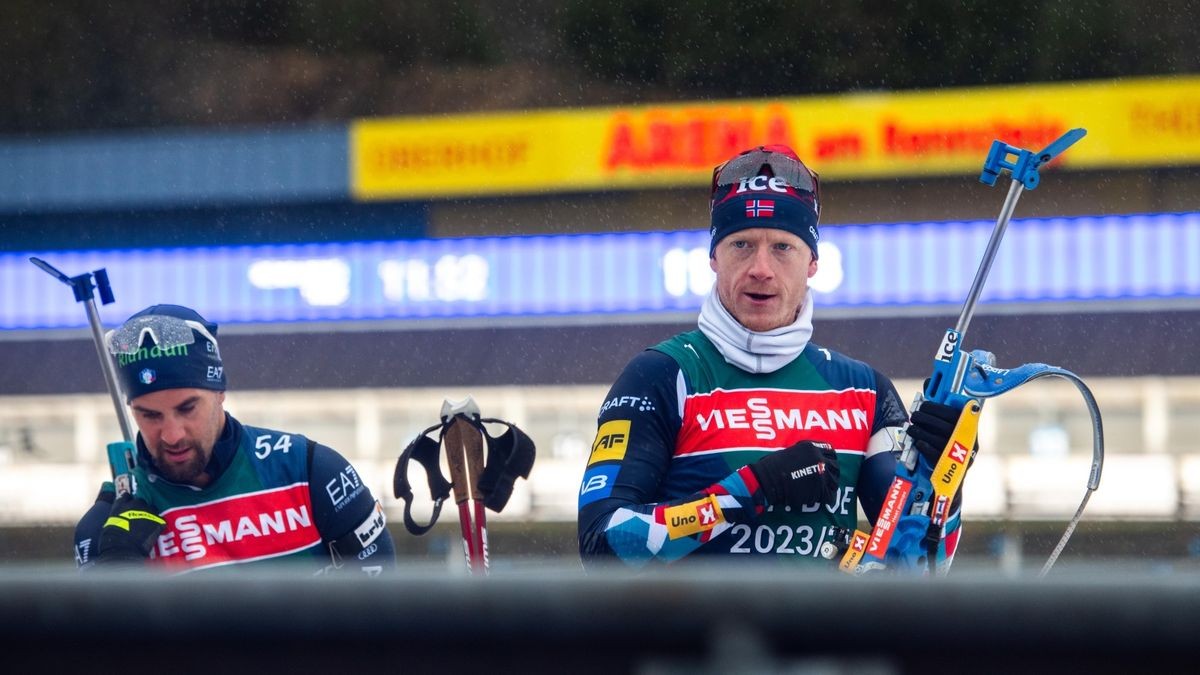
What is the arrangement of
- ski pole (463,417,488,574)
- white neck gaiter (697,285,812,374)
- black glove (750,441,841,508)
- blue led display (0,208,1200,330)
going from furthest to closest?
1. blue led display (0,208,1200,330)
2. ski pole (463,417,488,574)
3. white neck gaiter (697,285,812,374)
4. black glove (750,441,841,508)

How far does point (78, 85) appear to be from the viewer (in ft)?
177

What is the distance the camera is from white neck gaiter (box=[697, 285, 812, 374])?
3.19 metres

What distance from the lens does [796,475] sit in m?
2.92

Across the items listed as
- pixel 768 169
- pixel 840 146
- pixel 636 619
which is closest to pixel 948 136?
pixel 840 146

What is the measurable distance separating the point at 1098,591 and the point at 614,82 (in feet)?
161

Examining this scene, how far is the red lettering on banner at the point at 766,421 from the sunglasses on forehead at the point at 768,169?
19.1 inches

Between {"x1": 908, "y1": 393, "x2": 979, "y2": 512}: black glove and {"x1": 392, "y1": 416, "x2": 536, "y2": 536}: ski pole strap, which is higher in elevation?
{"x1": 908, "y1": 393, "x2": 979, "y2": 512}: black glove

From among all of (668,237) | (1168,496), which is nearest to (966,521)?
(1168,496)

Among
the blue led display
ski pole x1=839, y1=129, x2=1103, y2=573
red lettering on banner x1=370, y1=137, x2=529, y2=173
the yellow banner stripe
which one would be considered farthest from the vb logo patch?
red lettering on banner x1=370, y1=137, x2=529, y2=173

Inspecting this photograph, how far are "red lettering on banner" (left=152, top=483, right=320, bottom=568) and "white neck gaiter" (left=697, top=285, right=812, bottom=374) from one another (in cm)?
113

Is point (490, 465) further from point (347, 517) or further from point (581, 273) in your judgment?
point (581, 273)

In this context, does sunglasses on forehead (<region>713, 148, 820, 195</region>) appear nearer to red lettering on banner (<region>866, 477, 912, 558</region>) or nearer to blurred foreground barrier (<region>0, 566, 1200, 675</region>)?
red lettering on banner (<region>866, 477, 912, 558</region>)

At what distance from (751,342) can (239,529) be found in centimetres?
133

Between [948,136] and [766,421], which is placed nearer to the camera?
[766,421]
